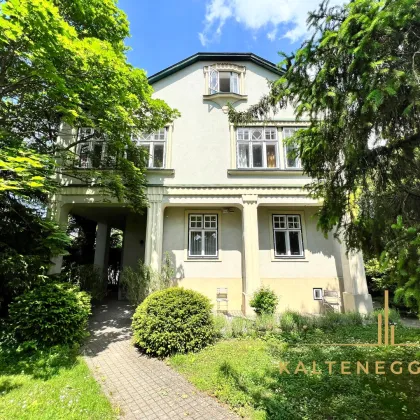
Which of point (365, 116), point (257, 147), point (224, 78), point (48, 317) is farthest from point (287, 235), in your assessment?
point (48, 317)

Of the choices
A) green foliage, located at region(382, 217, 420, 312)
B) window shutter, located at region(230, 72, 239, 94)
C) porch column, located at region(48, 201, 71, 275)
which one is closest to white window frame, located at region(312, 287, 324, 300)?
green foliage, located at region(382, 217, 420, 312)

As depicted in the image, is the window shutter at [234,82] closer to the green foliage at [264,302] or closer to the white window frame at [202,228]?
the white window frame at [202,228]

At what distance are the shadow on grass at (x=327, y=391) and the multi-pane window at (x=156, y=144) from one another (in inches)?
313

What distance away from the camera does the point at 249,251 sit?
30.5 feet

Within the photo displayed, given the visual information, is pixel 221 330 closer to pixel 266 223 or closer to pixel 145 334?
pixel 145 334

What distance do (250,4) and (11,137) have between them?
659 cm

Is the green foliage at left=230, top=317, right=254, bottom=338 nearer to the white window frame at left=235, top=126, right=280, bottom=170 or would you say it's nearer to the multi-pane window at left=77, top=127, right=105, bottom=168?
the white window frame at left=235, top=126, right=280, bottom=170

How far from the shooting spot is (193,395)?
13.1 ft

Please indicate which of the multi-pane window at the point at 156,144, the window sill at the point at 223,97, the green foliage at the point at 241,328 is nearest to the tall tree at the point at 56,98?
the multi-pane window at the point at 156,144

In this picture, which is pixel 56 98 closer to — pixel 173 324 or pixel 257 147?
pixel 173 324

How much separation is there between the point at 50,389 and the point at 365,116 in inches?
267

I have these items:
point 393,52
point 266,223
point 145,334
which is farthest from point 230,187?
point 393,52

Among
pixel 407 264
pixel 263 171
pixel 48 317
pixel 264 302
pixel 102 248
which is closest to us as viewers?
pixel 407 264

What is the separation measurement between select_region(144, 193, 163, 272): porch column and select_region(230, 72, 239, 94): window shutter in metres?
5.76
